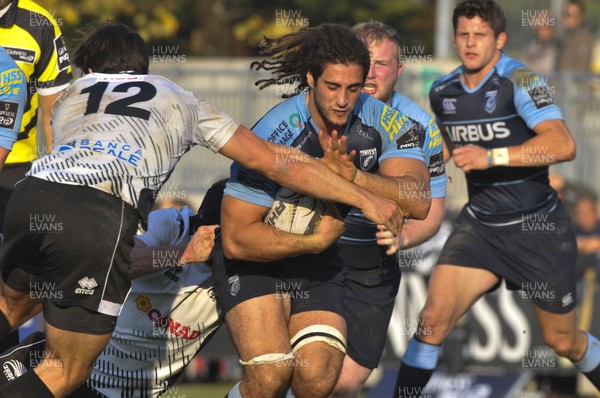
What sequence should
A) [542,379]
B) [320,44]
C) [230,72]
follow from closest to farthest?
1. [320,44]
2. [542,379]
3. [230,72]

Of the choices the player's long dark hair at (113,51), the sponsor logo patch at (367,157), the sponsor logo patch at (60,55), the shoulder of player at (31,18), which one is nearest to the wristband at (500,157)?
the sponsor logo patch at (367,157)

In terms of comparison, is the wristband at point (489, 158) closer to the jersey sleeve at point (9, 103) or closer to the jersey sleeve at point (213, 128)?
the jersey sleeve at point (213, 128)

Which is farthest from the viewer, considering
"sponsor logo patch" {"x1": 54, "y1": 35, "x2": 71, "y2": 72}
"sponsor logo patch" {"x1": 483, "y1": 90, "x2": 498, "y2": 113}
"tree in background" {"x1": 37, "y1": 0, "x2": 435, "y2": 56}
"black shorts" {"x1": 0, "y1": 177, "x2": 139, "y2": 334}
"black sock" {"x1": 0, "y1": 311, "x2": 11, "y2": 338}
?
"tree in background" {"x1": 37, "y1": 0, "x2": 435, "y2": 56}

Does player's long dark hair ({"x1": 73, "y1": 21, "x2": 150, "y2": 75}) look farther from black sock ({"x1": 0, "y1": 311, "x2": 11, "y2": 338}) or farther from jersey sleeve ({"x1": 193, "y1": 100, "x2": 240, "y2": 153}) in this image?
black sock ({"x1": 0, "y1": 311, "x2": 11, "y2": 338})

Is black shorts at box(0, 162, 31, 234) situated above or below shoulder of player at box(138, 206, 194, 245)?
above

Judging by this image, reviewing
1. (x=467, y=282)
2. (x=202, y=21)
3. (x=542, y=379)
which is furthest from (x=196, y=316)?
(x=202, y=21)

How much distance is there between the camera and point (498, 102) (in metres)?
8.18

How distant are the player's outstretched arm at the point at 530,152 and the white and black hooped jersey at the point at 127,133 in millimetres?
2270

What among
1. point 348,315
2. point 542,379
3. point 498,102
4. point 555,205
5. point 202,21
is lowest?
point 542,379

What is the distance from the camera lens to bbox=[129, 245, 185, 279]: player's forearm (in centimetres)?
636

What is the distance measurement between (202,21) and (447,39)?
8378 mm

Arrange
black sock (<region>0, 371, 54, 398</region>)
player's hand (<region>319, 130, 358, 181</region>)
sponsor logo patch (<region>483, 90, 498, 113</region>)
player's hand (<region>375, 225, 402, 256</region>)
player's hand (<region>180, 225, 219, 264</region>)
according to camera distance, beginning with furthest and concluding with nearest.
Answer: sponsor logo patch (<region>483, 90, 498, 113</region>) < player's hand (<region>375, 225, 402, 256</region>) < player's hand (<region>180, 225, 219, 264</region>) < player's hand (<region>319, 130, 358, 181</region>) < black sock (<region>0, 371, 54, 398</region>)

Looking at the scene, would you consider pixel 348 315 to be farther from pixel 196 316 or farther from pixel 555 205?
pixel 555 205

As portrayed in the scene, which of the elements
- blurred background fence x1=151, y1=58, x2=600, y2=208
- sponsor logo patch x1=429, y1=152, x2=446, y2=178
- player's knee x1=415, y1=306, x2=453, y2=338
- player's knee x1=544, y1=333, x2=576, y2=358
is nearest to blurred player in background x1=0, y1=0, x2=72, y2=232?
sponsor logo patch x1=429, y1=152, x2=446, y2=178
